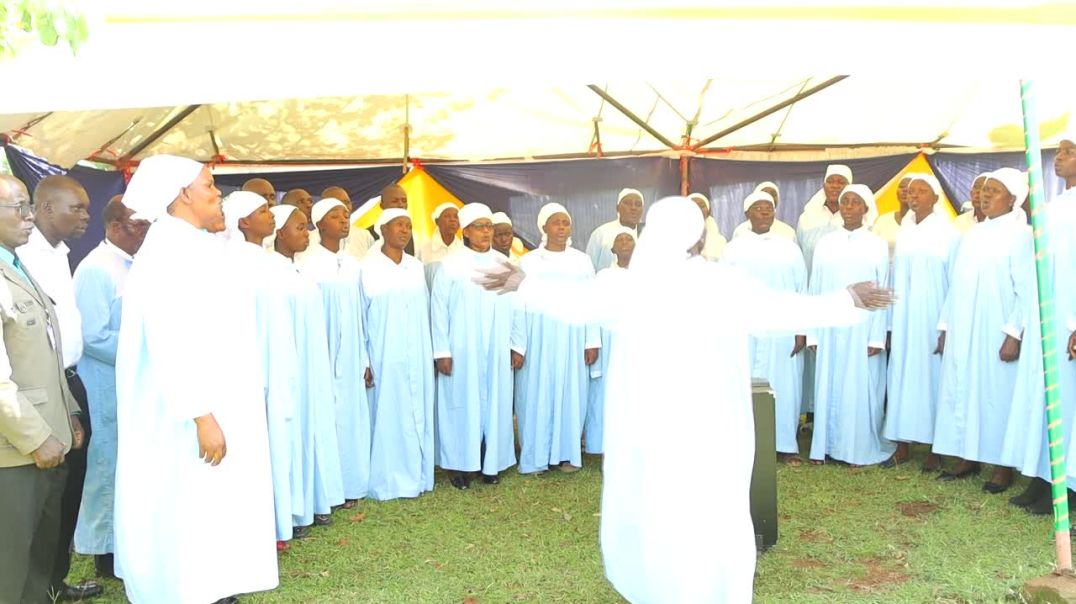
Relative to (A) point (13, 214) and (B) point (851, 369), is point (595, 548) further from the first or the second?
(A) point (13, 214)

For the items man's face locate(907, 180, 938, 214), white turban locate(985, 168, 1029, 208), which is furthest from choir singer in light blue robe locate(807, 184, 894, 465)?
white turban locate(985, 168, 1029, 208)

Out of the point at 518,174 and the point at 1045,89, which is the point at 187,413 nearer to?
the point at 518,174

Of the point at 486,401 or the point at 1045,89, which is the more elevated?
the point at 1045,89

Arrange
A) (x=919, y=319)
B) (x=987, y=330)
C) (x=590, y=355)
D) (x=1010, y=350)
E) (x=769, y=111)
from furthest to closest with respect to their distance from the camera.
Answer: (x=769, y=111) < (x=590, y=355) < (x=919, y=319) < (x=987, y=330) < (x=1010, y=350)

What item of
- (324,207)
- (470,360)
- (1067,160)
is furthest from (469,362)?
(1067,160)

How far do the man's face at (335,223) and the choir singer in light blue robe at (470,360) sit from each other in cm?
88

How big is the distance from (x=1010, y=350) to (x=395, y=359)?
13.8 ft

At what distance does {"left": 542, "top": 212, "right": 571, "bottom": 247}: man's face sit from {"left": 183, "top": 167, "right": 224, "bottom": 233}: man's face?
11.1 ft

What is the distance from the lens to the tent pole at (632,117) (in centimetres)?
787

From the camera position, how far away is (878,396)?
6.96 meters

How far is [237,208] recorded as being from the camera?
5.09 metres

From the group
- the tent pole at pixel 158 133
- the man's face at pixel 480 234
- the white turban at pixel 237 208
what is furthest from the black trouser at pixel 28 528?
the tent pole at pixel 158 133

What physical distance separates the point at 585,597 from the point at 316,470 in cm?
205

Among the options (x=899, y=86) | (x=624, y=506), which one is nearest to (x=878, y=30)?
(x=624, y=506)
